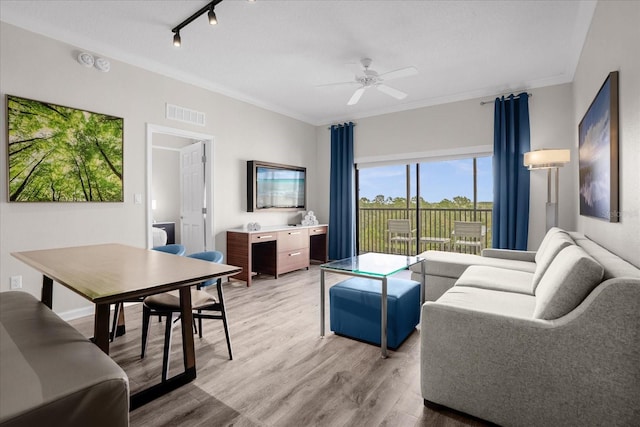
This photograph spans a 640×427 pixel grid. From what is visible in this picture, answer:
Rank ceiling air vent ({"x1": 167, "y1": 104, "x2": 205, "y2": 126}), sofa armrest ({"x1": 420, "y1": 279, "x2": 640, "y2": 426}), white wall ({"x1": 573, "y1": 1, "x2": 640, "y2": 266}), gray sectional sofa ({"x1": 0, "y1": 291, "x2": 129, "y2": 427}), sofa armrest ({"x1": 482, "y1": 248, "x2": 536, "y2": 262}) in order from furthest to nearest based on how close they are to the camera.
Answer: ceiling air vent ({"x1": 167, "y1": 104, "x2": 205, "y2": 126}), sofa armrest ({"x1": 482, "y1": 248, "x2": 536, "y2": 262}), white wall ({"x1": 573, "y1": 1, "x2": 640, "y2": 266}), sofa armrest ({"x1": 420, "y1": 279, "x2": 640, "y2": 426}), gray sectional sofa ({"x1": 0, "y1": 291, "x2": 129, "y2": 427})

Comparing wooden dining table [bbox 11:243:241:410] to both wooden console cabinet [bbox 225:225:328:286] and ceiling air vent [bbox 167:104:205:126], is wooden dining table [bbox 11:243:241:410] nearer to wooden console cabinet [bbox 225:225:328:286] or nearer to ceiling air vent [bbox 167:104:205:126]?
wooden console cabinet [bbox 225:225:328:286]

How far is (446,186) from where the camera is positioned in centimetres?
607

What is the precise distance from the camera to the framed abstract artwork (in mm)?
1967

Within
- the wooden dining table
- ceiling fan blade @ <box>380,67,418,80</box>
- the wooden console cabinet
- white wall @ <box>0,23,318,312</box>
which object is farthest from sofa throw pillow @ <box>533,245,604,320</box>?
white wall @ <box>0,23,318,312</box>

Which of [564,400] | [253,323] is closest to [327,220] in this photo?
[253,323]

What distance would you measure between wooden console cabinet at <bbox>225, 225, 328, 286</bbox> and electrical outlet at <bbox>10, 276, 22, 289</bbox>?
2.21 m

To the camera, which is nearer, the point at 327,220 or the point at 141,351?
the point at 141,351

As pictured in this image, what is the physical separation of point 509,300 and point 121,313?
297 cm

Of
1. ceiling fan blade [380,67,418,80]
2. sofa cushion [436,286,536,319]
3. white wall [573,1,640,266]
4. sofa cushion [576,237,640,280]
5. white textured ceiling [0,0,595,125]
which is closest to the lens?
sofa cushion [576,237,640,280]

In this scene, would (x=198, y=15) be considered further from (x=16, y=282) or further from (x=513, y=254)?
(x=513, y=254)

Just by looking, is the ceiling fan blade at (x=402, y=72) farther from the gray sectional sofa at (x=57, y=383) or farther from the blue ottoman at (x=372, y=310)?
the gray sectional sofa at (x=57, y=383)

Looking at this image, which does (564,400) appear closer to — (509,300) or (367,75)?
(509,300)

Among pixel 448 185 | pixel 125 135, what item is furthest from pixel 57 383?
pixel 448 185

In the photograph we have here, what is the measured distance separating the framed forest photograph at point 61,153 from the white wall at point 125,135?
69mm
